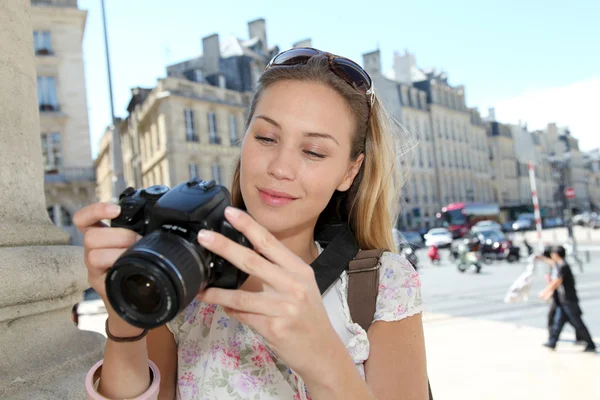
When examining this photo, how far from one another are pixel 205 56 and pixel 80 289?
38.6m

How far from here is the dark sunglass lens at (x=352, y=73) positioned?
5.28ft

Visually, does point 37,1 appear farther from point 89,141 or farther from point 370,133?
point 370,133

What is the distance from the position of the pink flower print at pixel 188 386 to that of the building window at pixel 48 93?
27265 millimetres

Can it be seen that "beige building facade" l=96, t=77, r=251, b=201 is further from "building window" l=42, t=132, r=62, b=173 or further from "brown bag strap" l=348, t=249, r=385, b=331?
"brown bag strap" l=348, t=249, r=385, b=331

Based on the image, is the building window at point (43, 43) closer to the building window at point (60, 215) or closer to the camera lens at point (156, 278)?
the building window at point (60, 215)

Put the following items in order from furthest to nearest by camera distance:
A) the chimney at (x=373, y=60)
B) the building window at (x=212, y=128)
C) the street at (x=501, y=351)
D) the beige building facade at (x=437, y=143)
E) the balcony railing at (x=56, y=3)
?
the beige building facade at (x=437, y=143) < the chimney at (x=373, y=60) < the building window at (x=212, y=128) < the balcony railing at (x=56, y=3) < the street at (x=501, y=351)

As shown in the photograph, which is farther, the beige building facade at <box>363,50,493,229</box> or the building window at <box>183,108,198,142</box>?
the beige building facade at <box>363,50,493,229</box>

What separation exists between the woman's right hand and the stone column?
0.50 metres

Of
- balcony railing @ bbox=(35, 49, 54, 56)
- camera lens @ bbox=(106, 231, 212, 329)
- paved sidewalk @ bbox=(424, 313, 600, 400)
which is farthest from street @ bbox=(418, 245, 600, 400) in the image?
balcony railing @ bbox=(35, 49, 54, 56)

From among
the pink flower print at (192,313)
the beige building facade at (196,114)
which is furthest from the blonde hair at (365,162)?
the beige building facade at (196,114)

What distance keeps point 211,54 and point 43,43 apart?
13869 millimetres

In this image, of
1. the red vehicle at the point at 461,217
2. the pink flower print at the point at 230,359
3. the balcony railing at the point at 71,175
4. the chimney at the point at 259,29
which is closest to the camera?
the pink flower print at the point at 230,359

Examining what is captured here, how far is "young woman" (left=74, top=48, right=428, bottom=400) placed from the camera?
1.03 m

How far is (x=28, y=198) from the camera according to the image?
182 cm
